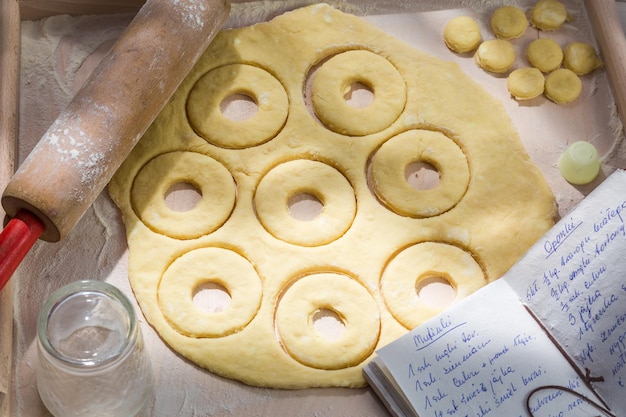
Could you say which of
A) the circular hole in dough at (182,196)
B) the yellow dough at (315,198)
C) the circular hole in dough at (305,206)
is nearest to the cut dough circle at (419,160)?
the yellow dough at (315,198)

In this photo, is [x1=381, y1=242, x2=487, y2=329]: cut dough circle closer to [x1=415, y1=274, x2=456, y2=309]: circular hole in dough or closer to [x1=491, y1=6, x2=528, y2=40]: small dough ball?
[x1=415, y1=274, x2=456, y2=309]: circular hole in dough

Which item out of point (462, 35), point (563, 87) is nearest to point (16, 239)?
point (462, 35)

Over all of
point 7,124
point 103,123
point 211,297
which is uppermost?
point 103,123

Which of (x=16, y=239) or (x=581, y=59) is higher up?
(x=581, y=59)

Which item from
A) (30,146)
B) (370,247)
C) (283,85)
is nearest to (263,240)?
(370,247)

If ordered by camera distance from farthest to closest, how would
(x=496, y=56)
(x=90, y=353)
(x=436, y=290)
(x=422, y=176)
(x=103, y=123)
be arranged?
(x=496, y=56) → (x=422, y=176) → (x=436, y=290) → (x=103, y=123) → (x=90, y=353)

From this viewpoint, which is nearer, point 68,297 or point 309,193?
point 68,297

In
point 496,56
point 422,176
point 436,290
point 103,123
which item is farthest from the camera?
point 496,56

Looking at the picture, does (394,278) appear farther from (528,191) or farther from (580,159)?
(580,159)

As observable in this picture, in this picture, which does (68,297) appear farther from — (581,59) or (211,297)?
(581,59)
